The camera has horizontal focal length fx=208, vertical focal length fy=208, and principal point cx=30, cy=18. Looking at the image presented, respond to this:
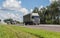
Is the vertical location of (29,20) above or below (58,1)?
below

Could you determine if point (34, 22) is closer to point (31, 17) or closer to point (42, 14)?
point (31, 17)

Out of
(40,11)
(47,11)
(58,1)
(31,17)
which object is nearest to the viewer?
(31,17)

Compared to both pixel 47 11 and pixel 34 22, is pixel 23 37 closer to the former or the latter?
pixel 34 22

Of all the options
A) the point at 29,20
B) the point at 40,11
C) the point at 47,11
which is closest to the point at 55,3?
the point at 47,11

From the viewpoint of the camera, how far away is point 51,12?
9381 cm

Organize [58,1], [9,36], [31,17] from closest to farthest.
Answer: [9,36], [31,17], [58,1]

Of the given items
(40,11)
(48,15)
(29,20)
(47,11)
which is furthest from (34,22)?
(40,11)

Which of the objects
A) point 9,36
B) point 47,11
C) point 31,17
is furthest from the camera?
point 47,11

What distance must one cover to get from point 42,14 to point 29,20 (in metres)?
45.7

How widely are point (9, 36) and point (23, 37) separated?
101 centimetres

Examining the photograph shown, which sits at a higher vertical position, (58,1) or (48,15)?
(58,1)

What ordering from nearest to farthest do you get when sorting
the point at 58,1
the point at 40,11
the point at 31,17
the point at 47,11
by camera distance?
the point at 31,17
the point at 58,1
the point at 47,11
the point at 40,11

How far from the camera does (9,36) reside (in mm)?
14875

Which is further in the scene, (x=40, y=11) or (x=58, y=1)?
(x=40, y=11)
